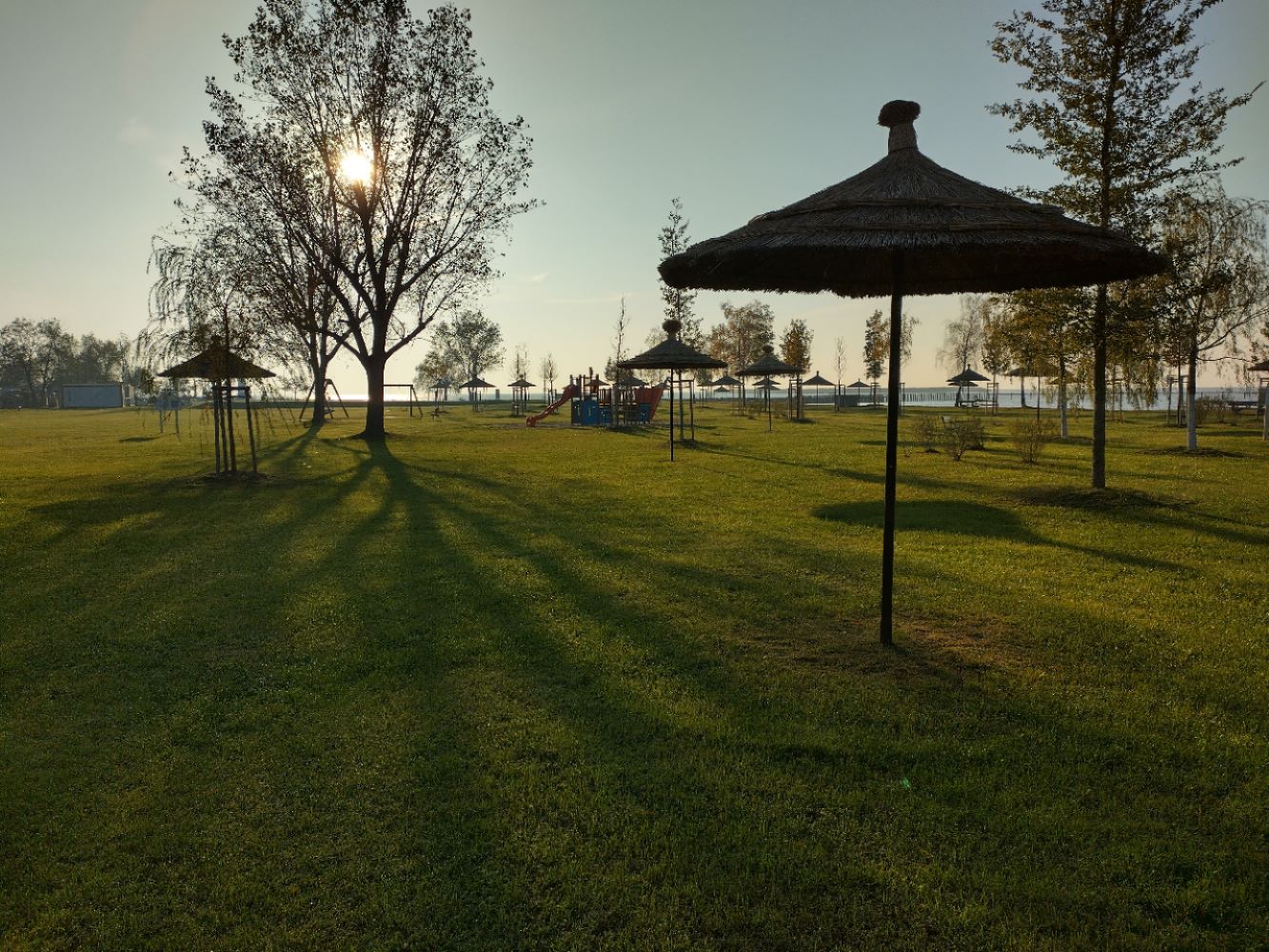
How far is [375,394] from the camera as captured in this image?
27.3 meters

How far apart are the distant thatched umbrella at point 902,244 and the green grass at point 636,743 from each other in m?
1.42

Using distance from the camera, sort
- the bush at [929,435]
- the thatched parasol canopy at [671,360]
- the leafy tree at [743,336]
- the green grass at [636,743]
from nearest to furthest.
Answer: the green grass at [636,743] → the bush at [929,435] → the thatched parasol canopy at [671,360] → the leafy tree at [743,336]

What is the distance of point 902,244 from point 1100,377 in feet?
30.5

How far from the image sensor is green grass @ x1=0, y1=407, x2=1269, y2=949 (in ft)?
8.17

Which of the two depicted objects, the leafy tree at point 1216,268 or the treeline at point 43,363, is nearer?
the leafy tree at point 1216,268

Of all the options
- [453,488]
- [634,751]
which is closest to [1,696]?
[634,751]

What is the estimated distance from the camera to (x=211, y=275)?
43.9 feet

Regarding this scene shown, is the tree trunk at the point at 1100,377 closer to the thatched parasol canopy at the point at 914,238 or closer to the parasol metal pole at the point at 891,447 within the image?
the thatched parasol canopy at the point at 914,238

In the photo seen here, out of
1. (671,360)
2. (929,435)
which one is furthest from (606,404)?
(929,435)

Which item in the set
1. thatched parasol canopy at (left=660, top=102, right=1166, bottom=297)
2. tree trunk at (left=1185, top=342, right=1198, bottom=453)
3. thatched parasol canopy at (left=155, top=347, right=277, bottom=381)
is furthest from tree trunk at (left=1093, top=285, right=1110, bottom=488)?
thatched parasol canopy at (left=155, top=347, right=277, bottom=381)

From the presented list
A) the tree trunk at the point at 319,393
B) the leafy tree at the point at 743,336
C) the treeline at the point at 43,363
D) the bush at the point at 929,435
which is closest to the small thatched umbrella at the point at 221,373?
the bush at the point at 929,435

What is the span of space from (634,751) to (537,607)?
251 centimetres

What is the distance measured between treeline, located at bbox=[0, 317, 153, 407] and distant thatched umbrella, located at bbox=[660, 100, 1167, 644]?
98679 mm

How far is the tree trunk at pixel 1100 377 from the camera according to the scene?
10.8 metres
